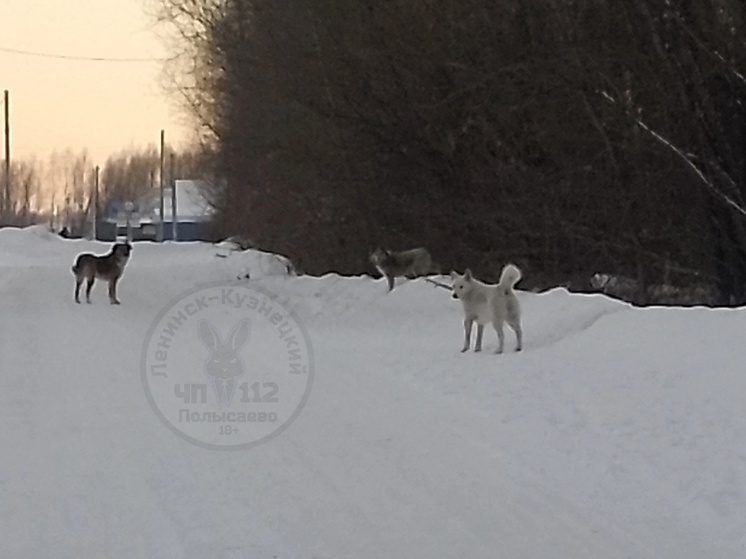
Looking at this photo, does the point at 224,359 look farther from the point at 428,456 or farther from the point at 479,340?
the point at 428,456

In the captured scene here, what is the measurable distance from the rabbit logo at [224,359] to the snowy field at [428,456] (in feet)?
2.54

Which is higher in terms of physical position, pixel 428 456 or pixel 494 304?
pixel 494 304

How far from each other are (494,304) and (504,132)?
9.40 m

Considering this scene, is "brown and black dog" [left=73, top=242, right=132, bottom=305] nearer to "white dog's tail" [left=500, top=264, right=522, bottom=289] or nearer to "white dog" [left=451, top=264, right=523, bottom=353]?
"white dog" [left=451, top=264, right=523, bottom=353]

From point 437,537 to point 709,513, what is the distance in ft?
5.56

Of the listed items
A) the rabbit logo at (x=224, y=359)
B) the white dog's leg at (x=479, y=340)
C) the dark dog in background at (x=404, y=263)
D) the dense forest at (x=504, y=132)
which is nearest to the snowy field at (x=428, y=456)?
the white dog's leg at (x=479, y=340)

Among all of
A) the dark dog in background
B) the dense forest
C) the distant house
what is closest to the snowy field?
the dense forest

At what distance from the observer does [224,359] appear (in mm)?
14594

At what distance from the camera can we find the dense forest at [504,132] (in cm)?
1975

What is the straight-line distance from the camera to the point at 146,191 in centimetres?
12512

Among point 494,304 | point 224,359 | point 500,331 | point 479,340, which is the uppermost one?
point 494,304

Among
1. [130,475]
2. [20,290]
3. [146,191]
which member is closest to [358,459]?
[130,475]

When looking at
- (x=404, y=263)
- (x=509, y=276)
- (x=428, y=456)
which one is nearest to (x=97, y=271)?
(x=404, y=263)

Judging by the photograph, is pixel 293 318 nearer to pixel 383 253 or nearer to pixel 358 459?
pixel 383 253
